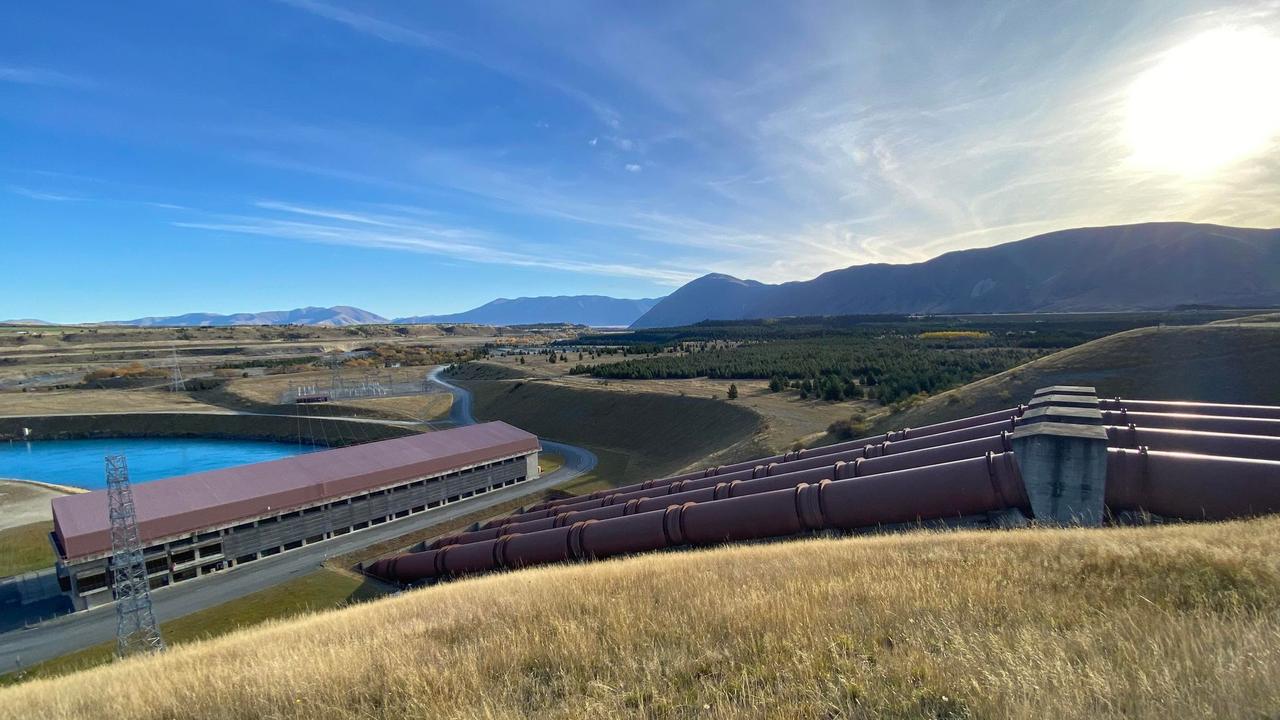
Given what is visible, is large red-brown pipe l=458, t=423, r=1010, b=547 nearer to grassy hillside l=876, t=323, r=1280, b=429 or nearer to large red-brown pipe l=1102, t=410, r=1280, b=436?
large red-brown pipe l=1102, t=410, r=1280, b=436

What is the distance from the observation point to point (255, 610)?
2714 centimetres

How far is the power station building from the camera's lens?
28406 mm

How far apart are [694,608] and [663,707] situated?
263cm

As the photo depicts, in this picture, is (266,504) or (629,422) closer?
(266,504)

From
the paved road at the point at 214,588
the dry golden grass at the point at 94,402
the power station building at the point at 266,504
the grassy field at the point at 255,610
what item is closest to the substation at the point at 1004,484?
the grassy field at the point at 255,610

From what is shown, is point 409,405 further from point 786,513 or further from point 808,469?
point 786,513

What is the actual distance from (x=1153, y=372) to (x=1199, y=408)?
915 inches

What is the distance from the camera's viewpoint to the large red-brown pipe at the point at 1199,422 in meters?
14.8

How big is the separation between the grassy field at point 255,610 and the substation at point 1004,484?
10.3 meters

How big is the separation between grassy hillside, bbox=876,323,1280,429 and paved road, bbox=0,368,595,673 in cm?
3258

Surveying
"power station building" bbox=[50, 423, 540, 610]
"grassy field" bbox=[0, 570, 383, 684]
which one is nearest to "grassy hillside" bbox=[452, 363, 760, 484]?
"power station building" bbox=[50, 423, 540, 610]

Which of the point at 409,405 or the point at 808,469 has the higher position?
the point at 808,469

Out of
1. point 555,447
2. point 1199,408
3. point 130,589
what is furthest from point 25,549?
point 1199,408

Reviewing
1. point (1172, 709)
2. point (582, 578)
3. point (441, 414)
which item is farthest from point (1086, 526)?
point (441, 414)
